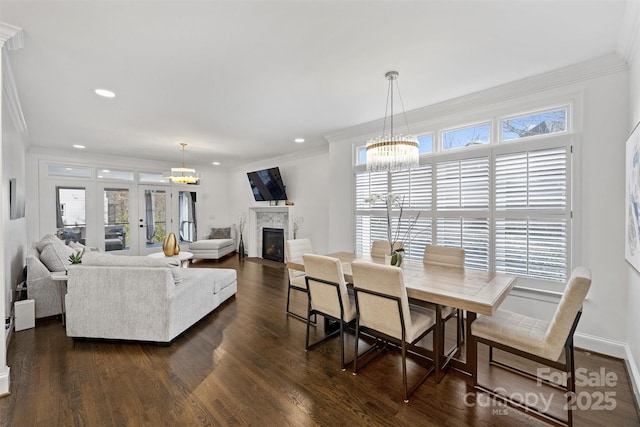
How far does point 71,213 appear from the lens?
20.1 ft

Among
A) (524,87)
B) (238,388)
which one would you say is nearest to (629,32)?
(524,87)

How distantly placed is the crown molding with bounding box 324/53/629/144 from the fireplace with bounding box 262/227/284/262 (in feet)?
13.0

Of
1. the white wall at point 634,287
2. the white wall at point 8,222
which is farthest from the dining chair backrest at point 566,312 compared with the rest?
the white wall at point 8,222

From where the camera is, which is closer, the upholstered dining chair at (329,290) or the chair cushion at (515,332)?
the chair cushion at (515,332)

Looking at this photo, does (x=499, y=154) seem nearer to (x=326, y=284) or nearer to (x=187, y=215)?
(x=326, y=284)

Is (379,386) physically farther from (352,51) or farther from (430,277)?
(352,51)

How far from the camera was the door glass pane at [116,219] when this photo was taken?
21.7 ft

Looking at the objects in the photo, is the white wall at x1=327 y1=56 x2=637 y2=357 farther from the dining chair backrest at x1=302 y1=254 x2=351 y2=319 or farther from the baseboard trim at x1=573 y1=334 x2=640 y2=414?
the dining chair backrest at x1=302 y1=254 x2=351 y2=319

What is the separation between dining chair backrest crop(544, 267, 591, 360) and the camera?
160cm

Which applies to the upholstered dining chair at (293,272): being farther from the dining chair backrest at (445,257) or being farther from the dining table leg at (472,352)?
the dining table leg at (472,352)

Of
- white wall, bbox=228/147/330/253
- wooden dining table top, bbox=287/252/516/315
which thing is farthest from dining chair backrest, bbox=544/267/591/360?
white wall, bbox=228/147/330/253

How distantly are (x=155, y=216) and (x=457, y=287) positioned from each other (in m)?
7.64

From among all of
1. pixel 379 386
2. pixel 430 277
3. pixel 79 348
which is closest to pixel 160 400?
pixel 79 348

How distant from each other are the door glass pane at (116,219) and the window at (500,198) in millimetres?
6698
